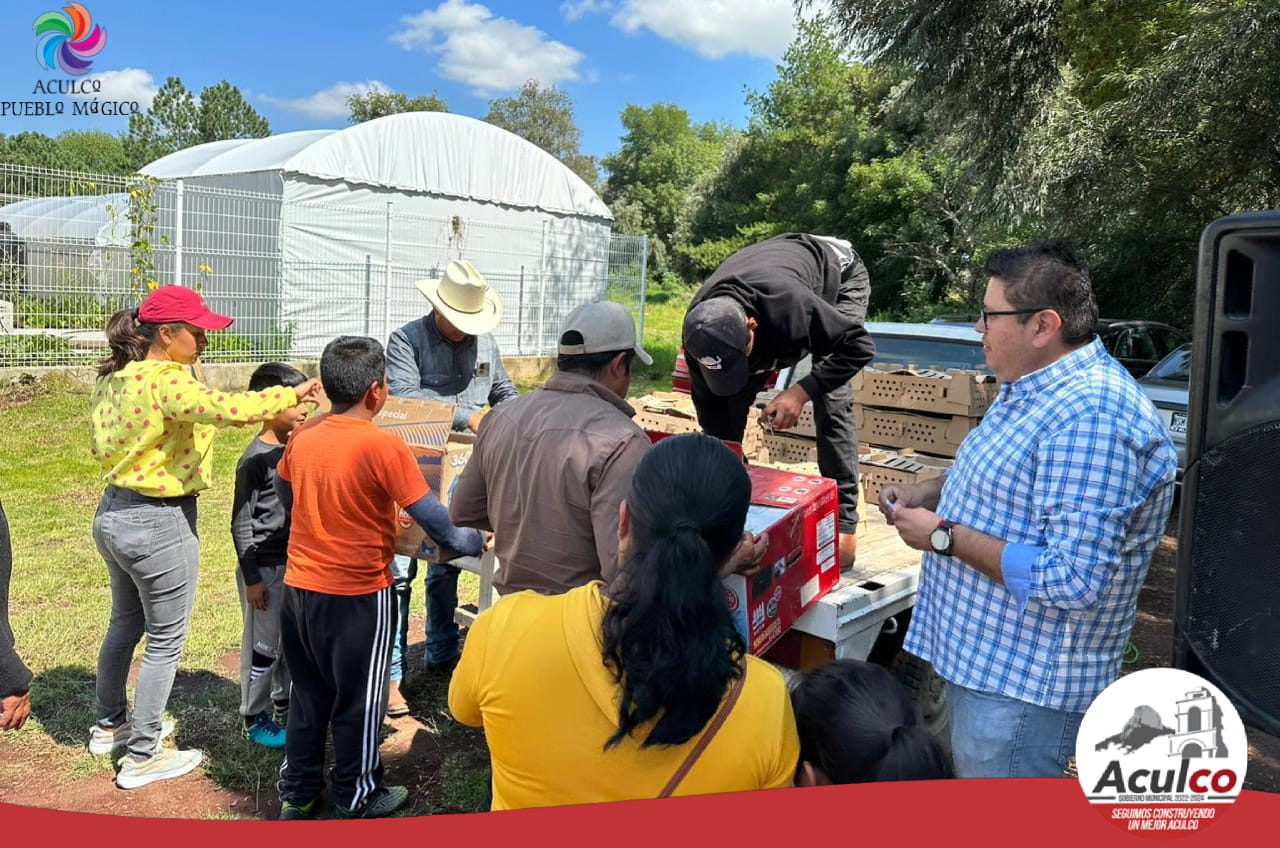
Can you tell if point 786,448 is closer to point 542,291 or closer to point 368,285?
point 368,285

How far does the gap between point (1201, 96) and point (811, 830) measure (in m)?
10.6

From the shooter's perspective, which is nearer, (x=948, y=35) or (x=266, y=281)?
(x=948, y=35)

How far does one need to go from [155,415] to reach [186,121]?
5743 cm

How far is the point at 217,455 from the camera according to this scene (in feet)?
32.6

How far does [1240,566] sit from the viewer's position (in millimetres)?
1996

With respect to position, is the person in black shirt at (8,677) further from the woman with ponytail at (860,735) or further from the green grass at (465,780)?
the woman with ponytail at (860,735)

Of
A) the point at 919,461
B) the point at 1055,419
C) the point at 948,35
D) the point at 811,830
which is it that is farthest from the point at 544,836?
the point at 948,35

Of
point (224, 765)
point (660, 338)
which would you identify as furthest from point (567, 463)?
point (660, 338)

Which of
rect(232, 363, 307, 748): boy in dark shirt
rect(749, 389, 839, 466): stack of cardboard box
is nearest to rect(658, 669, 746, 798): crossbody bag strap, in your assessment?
rect(232, 363, 307, 748): boy in dark shirt

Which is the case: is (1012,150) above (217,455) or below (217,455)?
above

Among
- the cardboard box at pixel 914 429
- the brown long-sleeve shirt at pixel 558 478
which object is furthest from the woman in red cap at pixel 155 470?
the cardboard box at pixel 914 429

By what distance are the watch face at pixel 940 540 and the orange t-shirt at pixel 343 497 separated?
5.42 ft

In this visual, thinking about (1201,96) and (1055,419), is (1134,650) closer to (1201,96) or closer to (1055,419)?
(1055,419)

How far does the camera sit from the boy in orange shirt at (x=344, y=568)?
3131 mm
